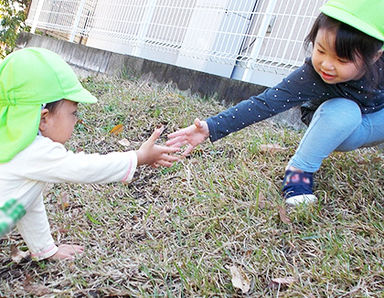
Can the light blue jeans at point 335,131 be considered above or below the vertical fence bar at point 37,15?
above

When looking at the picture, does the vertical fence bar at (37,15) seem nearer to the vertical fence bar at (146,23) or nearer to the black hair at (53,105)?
the vertical fence bar at (146,23)

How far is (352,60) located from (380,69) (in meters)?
0.28

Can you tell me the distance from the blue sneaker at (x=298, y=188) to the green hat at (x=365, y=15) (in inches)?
29.1

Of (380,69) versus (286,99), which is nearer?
(380,69)

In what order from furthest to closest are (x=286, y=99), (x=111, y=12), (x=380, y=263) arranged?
(x=111, y=12), (x=286, y=99), (x=380, y=263)

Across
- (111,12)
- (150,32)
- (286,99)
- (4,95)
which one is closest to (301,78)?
(286,99)

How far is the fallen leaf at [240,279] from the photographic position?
1.56 metres

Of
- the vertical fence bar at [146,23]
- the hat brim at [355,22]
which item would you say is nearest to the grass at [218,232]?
the hat brim at [355,22]

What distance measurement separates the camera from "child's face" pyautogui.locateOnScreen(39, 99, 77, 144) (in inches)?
65.7

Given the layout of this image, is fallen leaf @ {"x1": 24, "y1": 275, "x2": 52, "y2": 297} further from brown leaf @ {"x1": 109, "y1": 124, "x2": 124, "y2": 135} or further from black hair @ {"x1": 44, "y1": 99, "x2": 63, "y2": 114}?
brown leaf @ {"x1": 109, "y1": 124, "x2": 124, "y2": 135}

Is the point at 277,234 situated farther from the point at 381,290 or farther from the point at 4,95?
the point at 4,95

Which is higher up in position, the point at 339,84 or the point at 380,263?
the point at 339,84

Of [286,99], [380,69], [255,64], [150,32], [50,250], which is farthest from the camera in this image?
[150,32]

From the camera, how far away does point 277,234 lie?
6.10 ft
